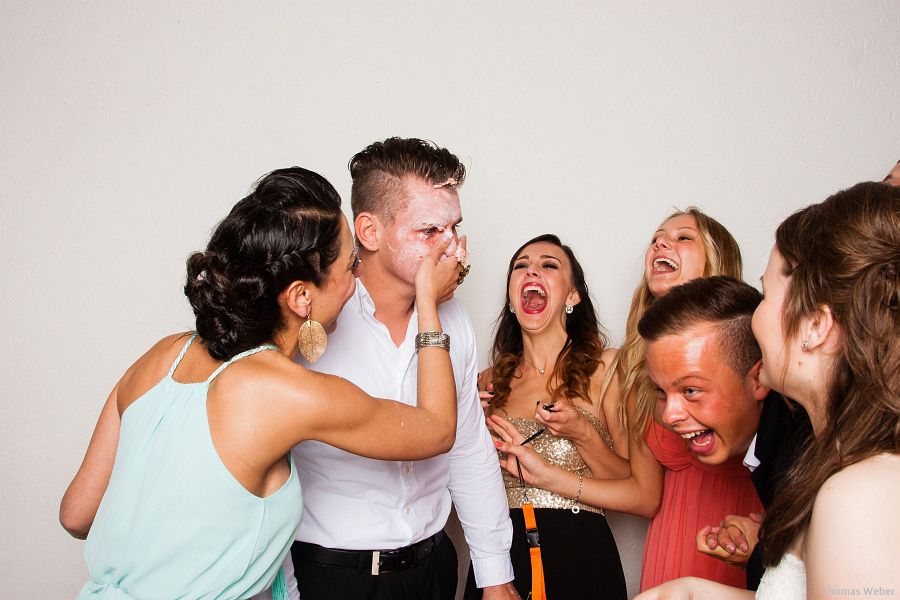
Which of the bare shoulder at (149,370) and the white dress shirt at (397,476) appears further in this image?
the white dress shirt at (397,476)

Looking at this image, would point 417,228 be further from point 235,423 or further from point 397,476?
point 235,423

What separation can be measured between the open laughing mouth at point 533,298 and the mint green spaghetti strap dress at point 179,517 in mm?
1518

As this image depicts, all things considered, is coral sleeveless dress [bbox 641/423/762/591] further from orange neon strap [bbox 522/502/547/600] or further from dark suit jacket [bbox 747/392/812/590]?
dark suit jacket [bbox 747/392/812/590]

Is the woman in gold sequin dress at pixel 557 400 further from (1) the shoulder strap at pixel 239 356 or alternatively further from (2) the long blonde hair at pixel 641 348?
(1) the shoulder strap at pixel 239 356

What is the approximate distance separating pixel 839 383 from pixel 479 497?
122 cm

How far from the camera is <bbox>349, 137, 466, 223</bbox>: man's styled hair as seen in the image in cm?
203

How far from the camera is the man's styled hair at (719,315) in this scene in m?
1.63

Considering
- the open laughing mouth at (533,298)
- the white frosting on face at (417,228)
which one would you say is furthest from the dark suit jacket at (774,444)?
the open laughing mouth at (533,298)

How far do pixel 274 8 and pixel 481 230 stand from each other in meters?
1.25

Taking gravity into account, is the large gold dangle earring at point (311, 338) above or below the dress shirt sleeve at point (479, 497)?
above

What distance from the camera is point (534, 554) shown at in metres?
2.27

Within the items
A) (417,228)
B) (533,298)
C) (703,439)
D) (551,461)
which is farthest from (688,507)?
(417,228)

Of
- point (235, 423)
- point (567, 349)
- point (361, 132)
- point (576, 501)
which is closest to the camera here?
point (235, 423)

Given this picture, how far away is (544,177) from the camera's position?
120 inches
